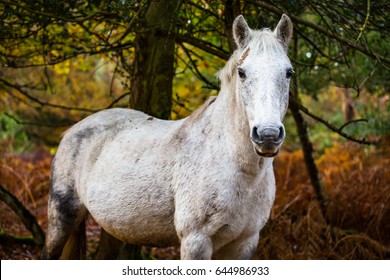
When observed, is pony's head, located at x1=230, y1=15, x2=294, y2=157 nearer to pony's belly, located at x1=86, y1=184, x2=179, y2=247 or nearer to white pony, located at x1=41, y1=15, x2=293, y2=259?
white pony, located at x1=41, y1=15, x2=293, y2=259

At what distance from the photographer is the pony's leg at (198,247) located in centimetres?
353

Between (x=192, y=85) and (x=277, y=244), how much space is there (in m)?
3.37

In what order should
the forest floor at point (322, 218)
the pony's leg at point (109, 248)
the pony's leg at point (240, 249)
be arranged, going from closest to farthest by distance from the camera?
the pony's leg at point (240, 249) → the pony's leg at point (109, 248) → the forest floor at point (322, 218)

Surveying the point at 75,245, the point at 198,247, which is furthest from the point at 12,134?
the point at 198,247

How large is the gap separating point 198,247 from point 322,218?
3.59 m

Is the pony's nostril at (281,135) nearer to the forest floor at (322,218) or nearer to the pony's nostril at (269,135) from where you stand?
the pony's nostril at (269,135)

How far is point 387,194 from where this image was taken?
23.5 feet

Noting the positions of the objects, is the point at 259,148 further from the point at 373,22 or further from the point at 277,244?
the point at 277,244

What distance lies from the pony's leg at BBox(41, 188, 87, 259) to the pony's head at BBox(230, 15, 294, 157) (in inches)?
72.7

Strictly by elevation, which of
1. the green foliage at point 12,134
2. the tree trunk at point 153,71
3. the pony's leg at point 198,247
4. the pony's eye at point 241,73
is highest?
the pony's eye at point 241,73

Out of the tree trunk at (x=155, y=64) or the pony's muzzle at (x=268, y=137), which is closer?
the pony's muzzle at (x=268, y=137)

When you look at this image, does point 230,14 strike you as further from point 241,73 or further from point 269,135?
point 269,135

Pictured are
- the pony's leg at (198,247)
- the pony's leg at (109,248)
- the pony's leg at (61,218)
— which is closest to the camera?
the pony's leg at (198,247)

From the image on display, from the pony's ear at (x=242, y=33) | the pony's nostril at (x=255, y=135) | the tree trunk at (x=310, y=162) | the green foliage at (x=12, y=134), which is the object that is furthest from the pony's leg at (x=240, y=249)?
the green foliage at (x=12, y=134)
